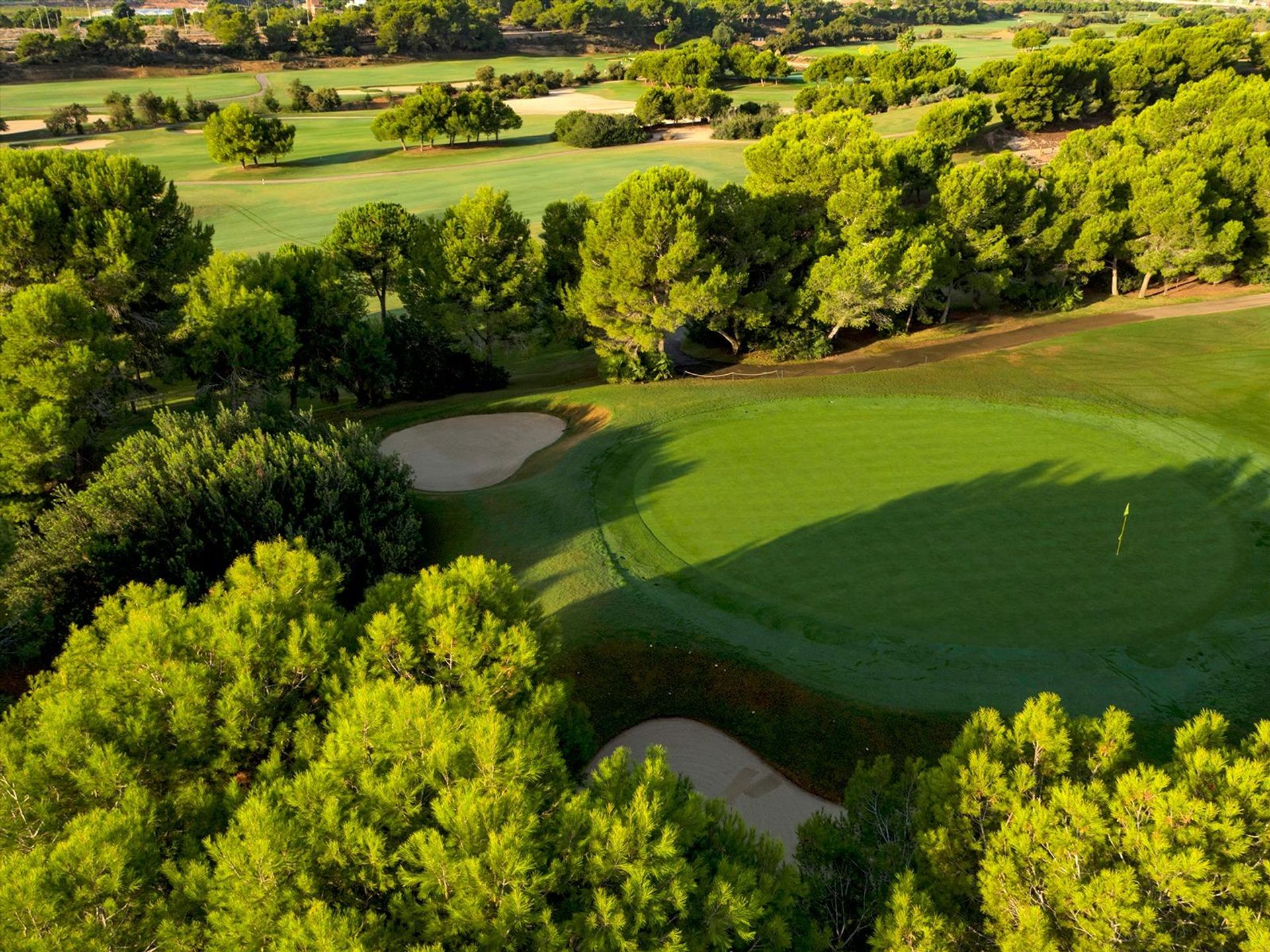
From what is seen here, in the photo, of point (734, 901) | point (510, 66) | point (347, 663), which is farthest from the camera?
point (510, 66)

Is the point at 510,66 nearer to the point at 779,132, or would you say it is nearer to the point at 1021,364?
the point at 779,132

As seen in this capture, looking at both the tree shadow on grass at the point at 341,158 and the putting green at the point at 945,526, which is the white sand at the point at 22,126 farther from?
the putting green at the point at 945,526

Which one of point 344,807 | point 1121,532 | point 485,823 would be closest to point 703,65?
point 1121,532

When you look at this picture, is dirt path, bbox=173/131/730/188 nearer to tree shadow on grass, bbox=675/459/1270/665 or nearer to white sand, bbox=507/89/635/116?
white sand, bbox=507/89/635/116

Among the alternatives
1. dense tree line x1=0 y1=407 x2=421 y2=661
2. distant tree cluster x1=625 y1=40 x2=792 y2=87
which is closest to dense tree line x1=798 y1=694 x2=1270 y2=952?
dense tree line x1=0 y1=407 x2=421 y2=661

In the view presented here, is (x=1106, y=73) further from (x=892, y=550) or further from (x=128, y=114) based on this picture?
(x=128, y=114)

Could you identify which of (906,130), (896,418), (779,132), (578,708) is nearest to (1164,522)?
(896,418)
